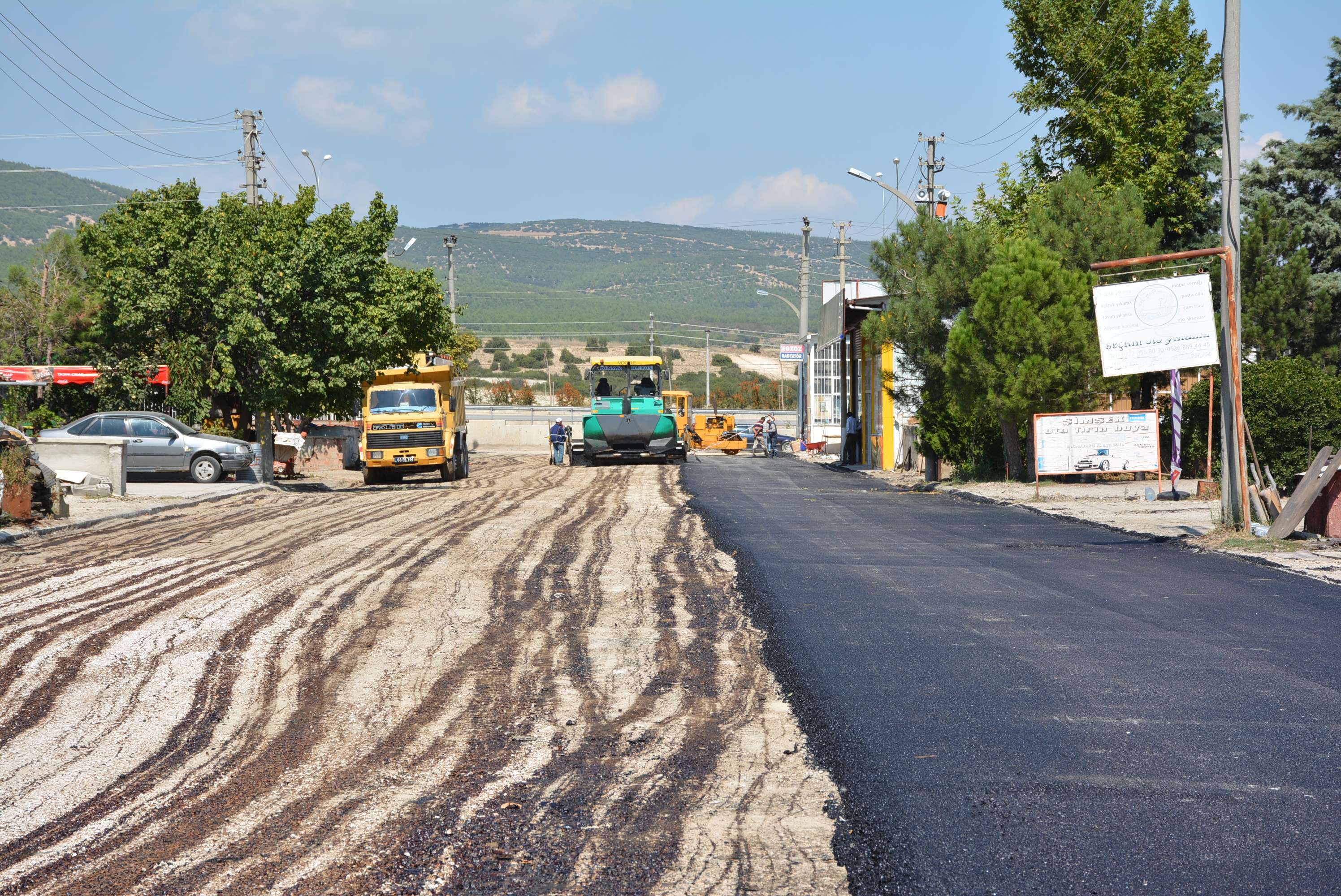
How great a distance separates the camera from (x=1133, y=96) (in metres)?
30.5

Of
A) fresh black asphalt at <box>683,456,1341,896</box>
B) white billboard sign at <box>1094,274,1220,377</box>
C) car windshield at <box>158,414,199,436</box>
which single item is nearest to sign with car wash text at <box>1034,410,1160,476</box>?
white billboard sign at <box>1094,274,1220,377</box>

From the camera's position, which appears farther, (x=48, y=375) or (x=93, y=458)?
(x=48, y=375)

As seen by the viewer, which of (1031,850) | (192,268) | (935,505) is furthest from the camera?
(192,268)

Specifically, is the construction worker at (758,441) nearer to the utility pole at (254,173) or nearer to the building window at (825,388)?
the building window at (825,388)

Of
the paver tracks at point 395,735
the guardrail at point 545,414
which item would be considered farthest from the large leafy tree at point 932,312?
the guardrail at point 545,414

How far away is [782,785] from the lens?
17.3 feet

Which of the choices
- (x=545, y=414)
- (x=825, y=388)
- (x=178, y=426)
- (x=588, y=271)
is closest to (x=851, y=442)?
(x=825, y=388)

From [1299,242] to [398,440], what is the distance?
2209 centimetres

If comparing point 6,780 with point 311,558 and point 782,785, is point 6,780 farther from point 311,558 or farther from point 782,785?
point 311,558

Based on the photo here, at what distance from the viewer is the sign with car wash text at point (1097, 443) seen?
21.7 meters

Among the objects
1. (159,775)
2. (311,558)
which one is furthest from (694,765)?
(311,558)

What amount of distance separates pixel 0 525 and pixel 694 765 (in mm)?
13977

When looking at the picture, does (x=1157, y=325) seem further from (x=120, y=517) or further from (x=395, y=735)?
(x=120, y=517)

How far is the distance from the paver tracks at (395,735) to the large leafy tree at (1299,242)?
20.4 m
